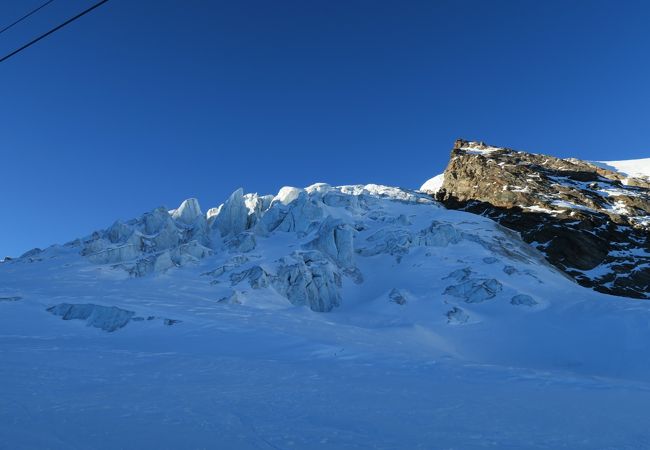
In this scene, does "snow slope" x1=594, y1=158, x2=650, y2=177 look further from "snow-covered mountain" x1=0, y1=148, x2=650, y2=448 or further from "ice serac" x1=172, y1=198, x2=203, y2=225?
"ice serac" x1=172, y1=198, x2=203, y2=225

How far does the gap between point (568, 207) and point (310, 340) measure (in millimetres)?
78906

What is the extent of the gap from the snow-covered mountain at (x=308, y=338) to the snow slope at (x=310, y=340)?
126 mm

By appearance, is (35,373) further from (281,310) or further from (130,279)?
(130,279)

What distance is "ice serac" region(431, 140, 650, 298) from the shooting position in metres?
68.5

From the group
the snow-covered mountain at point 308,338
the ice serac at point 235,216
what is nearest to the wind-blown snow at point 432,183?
the snow-covered mountain at point 308,338

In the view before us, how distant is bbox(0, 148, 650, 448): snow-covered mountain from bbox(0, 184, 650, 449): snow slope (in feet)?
0.41

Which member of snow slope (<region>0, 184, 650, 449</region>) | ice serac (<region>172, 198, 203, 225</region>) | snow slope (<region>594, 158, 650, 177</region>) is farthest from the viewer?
snow slope (<region>594, 158, 650, 177</region>)

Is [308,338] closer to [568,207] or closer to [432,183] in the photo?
[568,207]

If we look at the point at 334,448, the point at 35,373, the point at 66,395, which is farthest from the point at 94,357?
the point at 334,448

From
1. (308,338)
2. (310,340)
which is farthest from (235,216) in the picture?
(310,340)

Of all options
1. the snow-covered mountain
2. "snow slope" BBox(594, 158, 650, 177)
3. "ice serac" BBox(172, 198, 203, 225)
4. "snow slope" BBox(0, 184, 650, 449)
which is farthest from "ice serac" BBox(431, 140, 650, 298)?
"ice serac" BBox(172, 198, 203, 225)

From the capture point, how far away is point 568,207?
276ft

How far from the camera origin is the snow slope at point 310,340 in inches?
419

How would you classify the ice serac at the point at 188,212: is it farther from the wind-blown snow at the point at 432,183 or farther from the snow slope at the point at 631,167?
the snow slope at the point at 631,167
